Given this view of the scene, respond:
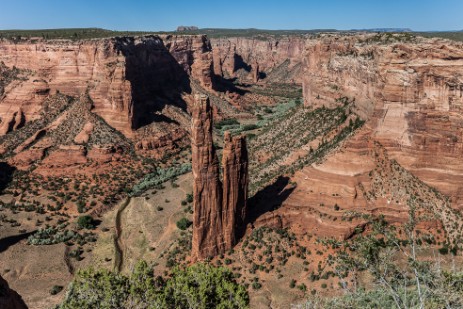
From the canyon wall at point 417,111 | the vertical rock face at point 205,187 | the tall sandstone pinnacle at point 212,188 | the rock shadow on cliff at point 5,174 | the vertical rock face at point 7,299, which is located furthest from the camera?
the rock shadow on cliff at point 5,174

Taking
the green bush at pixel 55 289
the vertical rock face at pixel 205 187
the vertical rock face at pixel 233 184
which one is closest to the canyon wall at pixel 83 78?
the green bush at pixel 55 289

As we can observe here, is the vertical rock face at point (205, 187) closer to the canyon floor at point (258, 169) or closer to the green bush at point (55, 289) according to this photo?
the canyon floor at point (258, 169)

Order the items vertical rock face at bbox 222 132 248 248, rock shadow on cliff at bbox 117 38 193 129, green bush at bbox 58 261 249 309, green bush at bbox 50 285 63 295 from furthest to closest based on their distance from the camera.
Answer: rock shadow on cliff at bbox 117 38 193 129, green bush at bbox 50 285 63 295, vertical rock face at bbox 222 132 248 248, green bush at bbox 58 261 249 309

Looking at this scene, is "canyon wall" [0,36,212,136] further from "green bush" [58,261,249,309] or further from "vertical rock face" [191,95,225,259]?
"green bush" [58,261,249,309]

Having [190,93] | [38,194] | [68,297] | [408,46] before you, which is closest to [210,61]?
[190,93]

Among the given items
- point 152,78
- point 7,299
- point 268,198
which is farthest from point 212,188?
point 152,78

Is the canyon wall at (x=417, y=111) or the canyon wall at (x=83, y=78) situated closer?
the canyon wall at (x=417, y=111)

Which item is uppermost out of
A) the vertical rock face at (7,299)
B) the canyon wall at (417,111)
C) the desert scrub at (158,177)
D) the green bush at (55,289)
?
the canyon wall at (417,111)

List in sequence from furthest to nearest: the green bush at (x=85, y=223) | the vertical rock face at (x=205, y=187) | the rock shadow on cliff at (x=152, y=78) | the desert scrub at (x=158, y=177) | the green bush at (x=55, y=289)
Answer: the rock shadow on cliff at (x=152, y=78) < the desert scrub at (x=158, y=177) < the green bush at (x=85, y=223) < the green bush at (x=55, y=289) < the vertical rock face at (x=205, y=187)

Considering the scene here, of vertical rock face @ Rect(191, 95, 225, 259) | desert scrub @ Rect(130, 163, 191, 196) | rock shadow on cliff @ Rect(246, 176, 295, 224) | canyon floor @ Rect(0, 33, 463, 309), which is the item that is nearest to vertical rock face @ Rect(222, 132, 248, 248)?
vertical rock face @ Rect(191, 95, 225, 259)
